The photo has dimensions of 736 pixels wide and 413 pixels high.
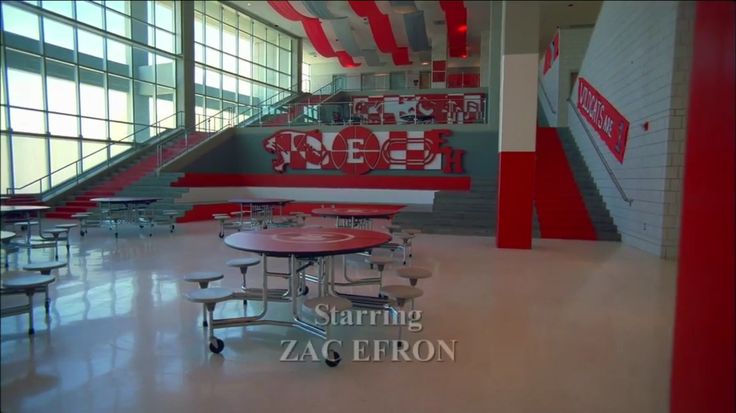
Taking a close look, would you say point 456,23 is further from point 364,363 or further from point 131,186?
point 131,186

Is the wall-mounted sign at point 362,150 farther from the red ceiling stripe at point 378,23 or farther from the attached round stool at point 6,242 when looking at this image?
the attached round stool at point 6,242

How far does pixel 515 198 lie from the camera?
6707 millimetres

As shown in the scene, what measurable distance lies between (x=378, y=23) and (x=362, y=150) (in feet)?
33.7

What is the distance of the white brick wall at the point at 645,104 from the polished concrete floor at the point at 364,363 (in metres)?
0.57

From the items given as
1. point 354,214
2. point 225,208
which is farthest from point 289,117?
point 354,214

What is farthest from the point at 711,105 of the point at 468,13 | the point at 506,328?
the point at 506,328

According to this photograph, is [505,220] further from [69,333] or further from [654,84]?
[69,333]

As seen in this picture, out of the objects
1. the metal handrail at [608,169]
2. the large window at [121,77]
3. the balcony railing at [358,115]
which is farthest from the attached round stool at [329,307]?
the balcony railing at [358,115]

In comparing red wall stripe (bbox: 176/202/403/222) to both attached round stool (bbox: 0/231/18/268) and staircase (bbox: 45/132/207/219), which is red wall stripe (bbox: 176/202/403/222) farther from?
attached round stool (bbox: 0/231/18/268)

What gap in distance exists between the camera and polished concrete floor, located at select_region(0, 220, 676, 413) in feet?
7.04

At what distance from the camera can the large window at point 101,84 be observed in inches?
399

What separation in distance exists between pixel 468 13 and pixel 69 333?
3341 millimetres

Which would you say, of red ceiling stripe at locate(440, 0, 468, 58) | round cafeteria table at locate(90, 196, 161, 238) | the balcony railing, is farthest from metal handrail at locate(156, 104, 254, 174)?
red ceiling stripe at locate(440, 0, 468, 58)

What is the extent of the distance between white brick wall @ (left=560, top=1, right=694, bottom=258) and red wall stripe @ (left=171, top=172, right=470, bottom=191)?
138 inches
